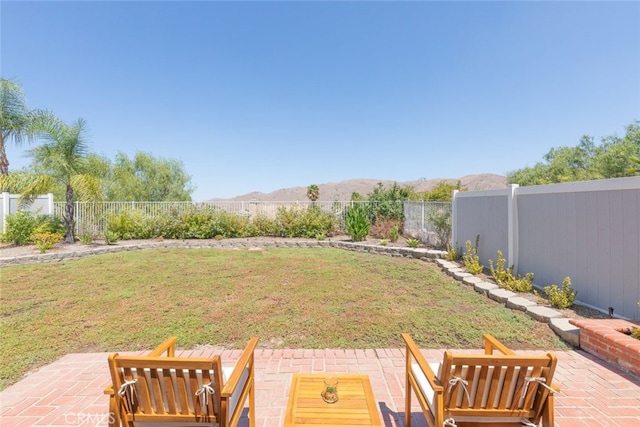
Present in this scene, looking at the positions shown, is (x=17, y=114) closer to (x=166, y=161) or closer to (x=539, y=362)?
(x=166, y=161)

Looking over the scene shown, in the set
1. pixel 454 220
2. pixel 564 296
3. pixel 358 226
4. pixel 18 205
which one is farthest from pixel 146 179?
pixel 564 296

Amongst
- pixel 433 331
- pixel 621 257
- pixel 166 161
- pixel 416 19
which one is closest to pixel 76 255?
pixel 433 331

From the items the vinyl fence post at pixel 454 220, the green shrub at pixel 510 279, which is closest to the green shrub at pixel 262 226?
the vinyl fence post at pixel 454 220

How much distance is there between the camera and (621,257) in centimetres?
374

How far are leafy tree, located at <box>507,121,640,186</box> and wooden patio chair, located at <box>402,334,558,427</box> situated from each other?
62.1 feet

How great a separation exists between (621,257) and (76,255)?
1394cm

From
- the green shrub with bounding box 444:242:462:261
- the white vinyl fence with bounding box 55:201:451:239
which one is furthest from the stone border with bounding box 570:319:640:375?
the white vinyl fence with bounding box 55:201:451:239

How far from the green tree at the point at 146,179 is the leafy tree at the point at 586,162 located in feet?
98.5

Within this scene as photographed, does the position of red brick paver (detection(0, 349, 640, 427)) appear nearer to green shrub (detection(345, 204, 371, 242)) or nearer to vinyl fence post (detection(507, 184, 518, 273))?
vinyl fence post (detection(507, 184, 518, 273))

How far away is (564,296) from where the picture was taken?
14.3 feet

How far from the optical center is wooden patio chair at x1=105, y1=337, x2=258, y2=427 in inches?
62.3

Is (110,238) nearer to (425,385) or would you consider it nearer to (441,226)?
(441,226)

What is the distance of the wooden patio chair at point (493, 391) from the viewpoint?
1.60 m

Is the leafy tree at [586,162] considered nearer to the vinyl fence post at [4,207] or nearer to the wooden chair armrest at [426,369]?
the wooden chair armrest at [426,369]
